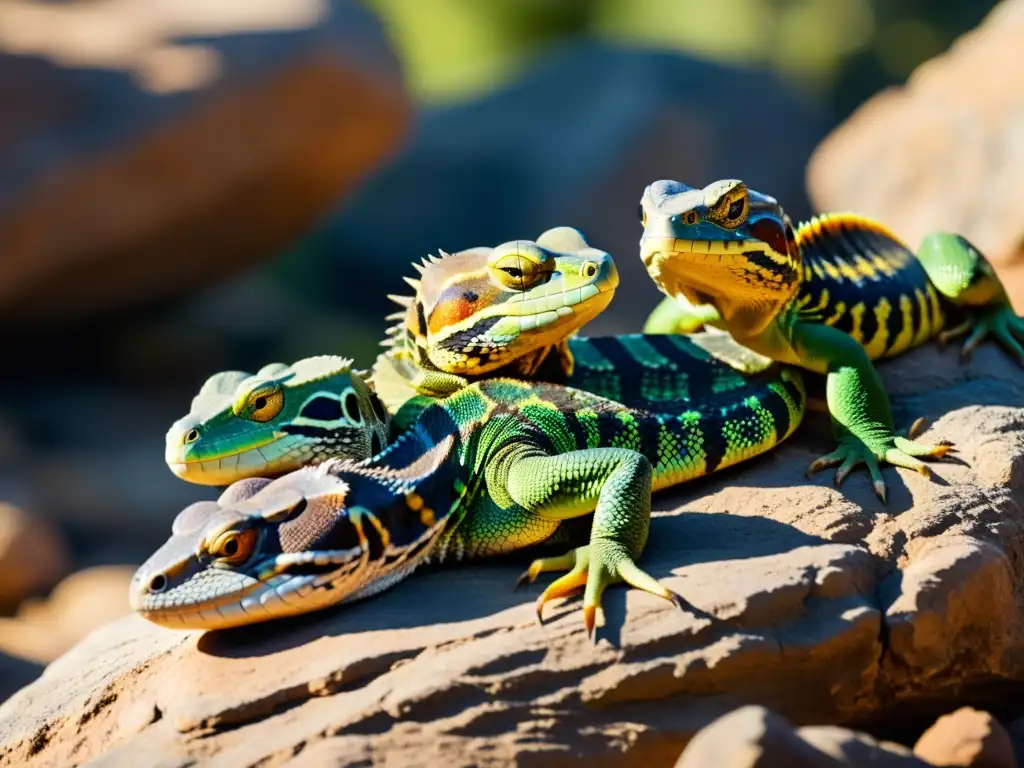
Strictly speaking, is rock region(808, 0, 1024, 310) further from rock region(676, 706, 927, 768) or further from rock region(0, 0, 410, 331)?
rock region(0, 0, 410, 331)

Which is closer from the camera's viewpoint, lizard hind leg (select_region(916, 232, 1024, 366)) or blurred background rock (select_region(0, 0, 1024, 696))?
lizard hind leg (select_region(916, 232, 1024, 366))

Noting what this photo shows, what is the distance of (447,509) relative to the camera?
3.94 meters

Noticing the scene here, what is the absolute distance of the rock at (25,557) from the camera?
807 cm

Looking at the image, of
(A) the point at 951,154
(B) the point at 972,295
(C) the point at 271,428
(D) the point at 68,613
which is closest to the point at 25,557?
(D) the point at 68,613

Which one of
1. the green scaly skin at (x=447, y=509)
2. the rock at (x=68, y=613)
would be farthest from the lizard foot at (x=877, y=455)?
the rock at (x=68, y=613)

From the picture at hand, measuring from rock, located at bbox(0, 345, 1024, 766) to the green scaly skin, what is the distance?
12 centimetres

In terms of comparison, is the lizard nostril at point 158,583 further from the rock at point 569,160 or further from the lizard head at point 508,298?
the rock at point 569,160

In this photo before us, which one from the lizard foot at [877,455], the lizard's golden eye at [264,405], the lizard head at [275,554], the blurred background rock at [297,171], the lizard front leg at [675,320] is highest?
the blurred background rock at [297,171]

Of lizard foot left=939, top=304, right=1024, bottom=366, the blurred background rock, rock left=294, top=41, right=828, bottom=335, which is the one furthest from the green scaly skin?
rock left=294, top=41, right=828, bottom=335

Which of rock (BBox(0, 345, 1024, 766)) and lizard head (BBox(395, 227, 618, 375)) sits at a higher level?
lizard head (BBox(395, 227, 618, 375))

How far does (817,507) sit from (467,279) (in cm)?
152

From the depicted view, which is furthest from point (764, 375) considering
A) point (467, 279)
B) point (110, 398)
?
point (110, 398)

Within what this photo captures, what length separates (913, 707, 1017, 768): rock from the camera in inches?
127

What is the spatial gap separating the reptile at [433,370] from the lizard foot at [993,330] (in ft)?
4.33
